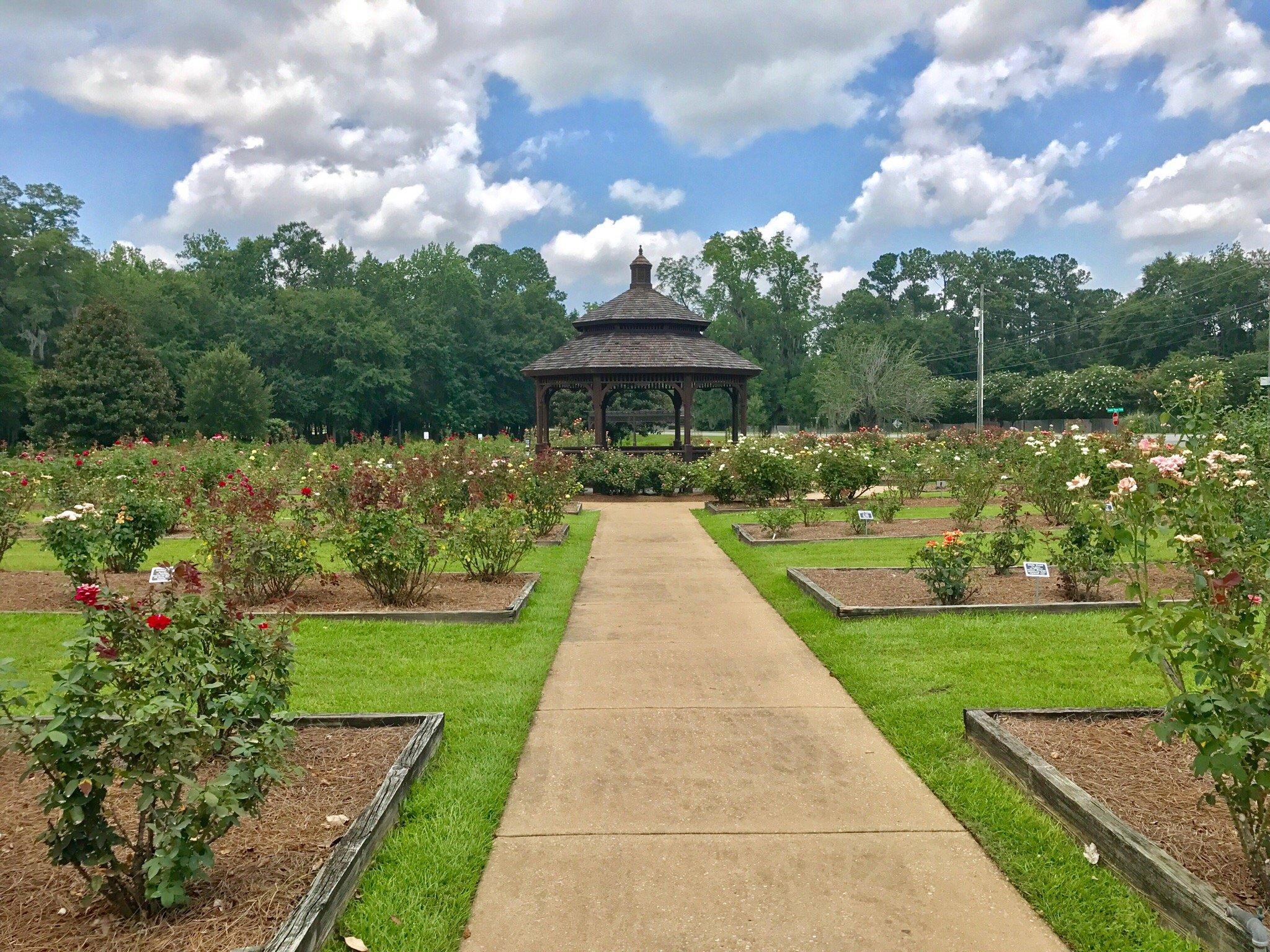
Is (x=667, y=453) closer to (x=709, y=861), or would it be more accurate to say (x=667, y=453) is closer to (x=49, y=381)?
(x=709, y=861)

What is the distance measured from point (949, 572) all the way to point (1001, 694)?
263 centimetres

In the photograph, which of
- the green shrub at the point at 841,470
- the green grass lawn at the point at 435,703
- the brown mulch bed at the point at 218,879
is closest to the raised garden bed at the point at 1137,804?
the green grass lawn at the point at 435,703

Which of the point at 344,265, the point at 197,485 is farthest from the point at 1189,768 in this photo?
the point at 344,265

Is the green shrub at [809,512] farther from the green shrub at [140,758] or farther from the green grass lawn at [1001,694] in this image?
the green shrub at [140,758]

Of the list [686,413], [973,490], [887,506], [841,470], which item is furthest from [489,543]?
[686,413]

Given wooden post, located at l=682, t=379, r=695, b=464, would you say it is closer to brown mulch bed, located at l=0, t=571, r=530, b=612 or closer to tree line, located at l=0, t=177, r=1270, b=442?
brown mulch bed, located at l=0, t=571, r=530, b=612

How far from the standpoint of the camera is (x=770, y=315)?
209 feet

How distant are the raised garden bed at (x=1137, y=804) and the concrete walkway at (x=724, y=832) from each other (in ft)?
1.35

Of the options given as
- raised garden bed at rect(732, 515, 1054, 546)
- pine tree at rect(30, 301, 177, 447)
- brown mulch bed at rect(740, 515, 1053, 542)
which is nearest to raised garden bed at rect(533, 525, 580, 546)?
raised garden bed at rect(732, 515, 1054, 546)

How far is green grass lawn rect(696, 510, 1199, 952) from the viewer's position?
3.22 m

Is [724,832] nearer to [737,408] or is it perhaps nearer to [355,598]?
[355,598]

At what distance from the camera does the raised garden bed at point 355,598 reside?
7.95 metres

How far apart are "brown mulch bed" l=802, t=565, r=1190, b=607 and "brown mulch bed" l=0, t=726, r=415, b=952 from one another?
5.25m

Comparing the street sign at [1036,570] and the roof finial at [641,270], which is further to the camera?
the roof finial at [641,270]
